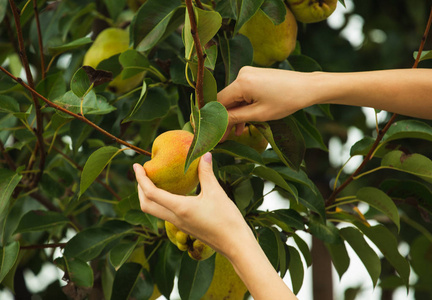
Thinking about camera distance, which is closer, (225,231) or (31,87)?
(225,231)

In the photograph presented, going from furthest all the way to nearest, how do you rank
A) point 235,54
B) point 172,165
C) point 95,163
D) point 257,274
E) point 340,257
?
point 340,257, point 235,54, point 95,163, point 172,165, point 257,274

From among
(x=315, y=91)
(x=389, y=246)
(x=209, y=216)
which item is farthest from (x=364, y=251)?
(x=209, y=216)

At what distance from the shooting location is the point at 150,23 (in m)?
1.09

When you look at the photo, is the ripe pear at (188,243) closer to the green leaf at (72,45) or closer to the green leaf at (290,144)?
the green leaf at (290,144)

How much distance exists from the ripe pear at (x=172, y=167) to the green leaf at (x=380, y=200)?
1.47 feet

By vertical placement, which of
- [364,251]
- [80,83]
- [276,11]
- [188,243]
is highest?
[276,11]

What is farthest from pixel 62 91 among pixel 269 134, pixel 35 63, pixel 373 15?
pixel 373 15

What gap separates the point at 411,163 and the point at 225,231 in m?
0.52

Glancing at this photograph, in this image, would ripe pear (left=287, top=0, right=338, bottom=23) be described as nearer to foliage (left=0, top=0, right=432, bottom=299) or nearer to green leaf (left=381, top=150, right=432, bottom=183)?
foliage (left=0, top=0, right=432, bottom=299)

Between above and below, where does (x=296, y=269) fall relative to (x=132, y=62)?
below

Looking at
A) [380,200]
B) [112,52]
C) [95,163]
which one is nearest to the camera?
[95,163]

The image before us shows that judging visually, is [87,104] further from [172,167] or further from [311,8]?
[311,8]

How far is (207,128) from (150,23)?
1.17 feet

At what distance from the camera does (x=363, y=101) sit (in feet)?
3.22
